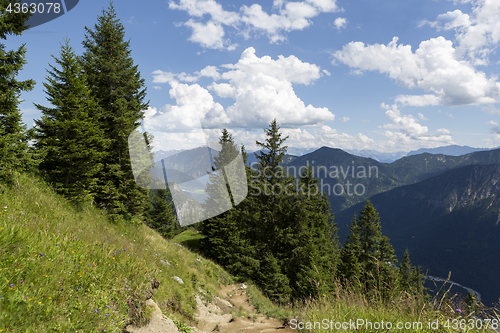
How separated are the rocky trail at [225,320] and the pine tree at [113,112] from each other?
7684 mm

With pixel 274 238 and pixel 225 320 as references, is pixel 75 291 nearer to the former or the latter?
pixel 225 320

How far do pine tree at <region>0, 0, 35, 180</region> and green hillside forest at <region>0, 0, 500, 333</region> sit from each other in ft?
0.14

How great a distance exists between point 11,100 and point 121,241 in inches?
253

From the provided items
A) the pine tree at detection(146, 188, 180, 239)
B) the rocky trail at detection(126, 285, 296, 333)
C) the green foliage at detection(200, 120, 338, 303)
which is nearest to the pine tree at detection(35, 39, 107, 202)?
the rocky trail at detection(126, 285, 296, 333)

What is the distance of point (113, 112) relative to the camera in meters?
15.0

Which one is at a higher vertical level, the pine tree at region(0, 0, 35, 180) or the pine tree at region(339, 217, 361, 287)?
the pine tree at region(0, 0, 35, 180)

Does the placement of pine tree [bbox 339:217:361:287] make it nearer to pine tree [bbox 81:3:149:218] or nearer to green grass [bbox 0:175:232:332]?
pine tree [bbox 81:3:149:218]

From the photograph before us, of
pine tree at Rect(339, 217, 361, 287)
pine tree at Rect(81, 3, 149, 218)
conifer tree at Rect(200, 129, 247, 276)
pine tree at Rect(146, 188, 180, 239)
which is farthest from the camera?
pine tree at Rect(146, 188, 180, 239)

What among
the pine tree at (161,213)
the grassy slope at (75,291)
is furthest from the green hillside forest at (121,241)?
the pine tree at (161,213)

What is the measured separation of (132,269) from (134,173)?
9.81 meters

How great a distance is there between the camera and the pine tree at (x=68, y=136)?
35.6 feet

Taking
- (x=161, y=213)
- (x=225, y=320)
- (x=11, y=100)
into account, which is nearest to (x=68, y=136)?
(x=11, y=100)

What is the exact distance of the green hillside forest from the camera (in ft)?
12.0

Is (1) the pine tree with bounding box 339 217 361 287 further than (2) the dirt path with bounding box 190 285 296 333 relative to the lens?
Yes
